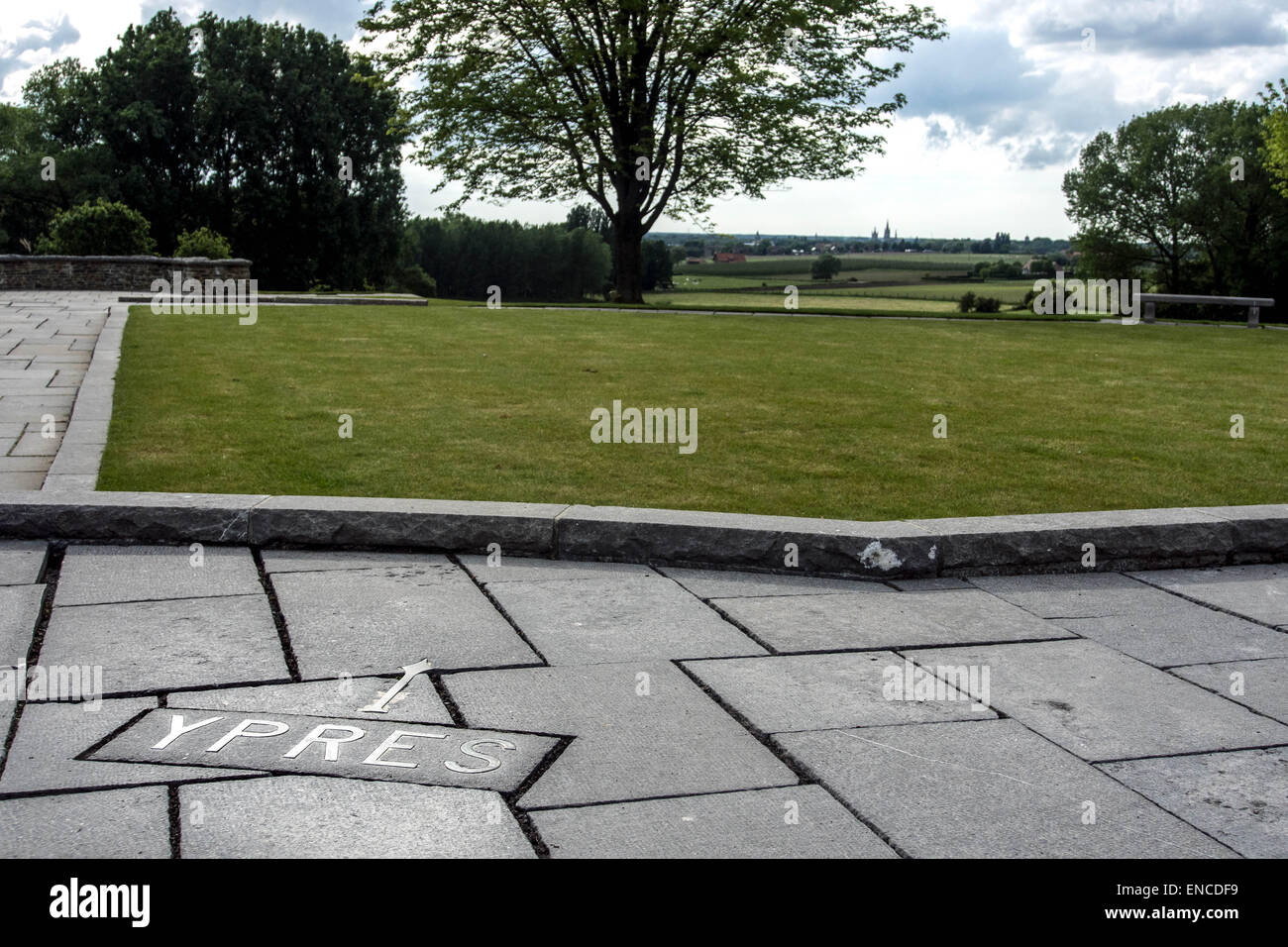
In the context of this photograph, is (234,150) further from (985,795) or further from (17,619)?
(985,795)

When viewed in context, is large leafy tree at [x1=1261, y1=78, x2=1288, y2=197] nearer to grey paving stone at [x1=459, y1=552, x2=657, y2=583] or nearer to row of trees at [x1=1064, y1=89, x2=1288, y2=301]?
row of trees at [x1=1064, y1=89, x2=1288, y2=301]

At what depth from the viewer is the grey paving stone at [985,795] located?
2.86m

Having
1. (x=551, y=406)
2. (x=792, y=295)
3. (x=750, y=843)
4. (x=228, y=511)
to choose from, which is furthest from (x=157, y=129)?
(x=750, y=843)

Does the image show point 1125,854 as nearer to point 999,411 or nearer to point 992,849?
point 992,849

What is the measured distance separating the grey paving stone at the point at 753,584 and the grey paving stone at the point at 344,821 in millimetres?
2171

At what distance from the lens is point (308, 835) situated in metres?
2.80

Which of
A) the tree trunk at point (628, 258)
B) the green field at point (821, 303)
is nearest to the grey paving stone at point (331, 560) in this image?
the green field at point (821, 303)

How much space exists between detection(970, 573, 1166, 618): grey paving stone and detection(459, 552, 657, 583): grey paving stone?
1.61 meters

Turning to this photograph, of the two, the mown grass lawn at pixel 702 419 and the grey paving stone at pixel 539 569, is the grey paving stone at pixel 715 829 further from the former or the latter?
the mown grass lawn at pixel 702 419

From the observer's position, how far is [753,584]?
204 inches

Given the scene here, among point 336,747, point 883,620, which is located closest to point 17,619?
point 336,747

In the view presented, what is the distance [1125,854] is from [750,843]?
0.92 meters

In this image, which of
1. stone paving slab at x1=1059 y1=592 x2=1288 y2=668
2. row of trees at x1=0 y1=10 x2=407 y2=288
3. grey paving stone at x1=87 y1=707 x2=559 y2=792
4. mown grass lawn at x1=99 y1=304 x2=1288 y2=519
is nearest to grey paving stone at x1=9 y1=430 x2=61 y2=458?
mown grass lawn at x1=99 y1=304 x2=1288 y2=519
